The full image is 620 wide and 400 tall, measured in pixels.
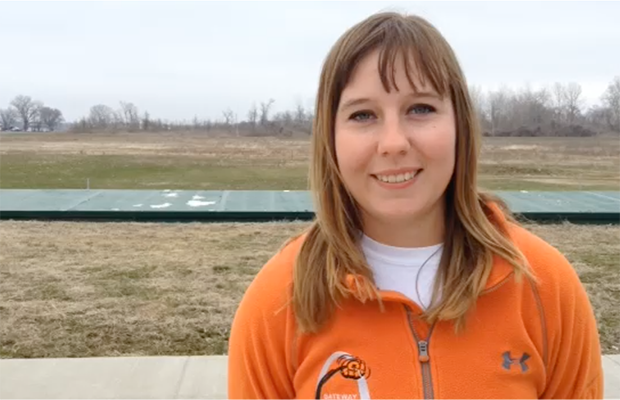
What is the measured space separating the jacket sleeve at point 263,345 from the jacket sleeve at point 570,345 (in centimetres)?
56

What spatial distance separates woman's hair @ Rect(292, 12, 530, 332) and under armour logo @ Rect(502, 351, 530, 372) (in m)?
0.12

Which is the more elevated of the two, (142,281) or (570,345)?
(570,345)

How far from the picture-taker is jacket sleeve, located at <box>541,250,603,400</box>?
4.48 feet

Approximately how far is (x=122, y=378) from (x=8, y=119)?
111476 mm

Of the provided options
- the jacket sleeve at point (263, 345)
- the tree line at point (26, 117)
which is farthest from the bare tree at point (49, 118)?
the jacket sleeve at point (263, 345)

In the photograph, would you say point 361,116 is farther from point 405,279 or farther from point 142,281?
point 142,281

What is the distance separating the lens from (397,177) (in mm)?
1303

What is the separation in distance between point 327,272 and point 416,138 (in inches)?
13.5

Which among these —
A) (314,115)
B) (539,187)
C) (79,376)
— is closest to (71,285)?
(79,376)

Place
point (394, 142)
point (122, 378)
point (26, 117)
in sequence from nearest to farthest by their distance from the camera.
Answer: point (394, 142) → point (122, 378) → point (26, 117)

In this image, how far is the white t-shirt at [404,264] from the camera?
142 cm

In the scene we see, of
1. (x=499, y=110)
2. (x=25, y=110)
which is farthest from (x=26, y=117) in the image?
(x=499, y=110)

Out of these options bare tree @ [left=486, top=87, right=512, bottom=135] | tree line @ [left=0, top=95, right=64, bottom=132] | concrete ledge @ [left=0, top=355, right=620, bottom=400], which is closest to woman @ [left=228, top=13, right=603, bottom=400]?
concrete ledge @ [left=0, top=355, right=620, bottom=400]

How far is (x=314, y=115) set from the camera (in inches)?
56.9
